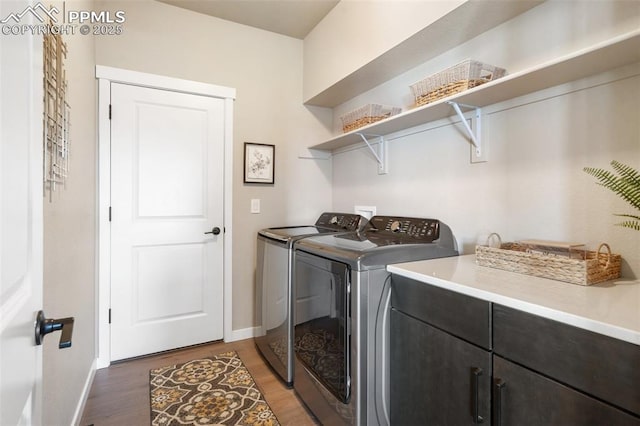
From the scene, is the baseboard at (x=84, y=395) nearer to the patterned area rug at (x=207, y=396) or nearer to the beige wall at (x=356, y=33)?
the patterned area rug at (x=207, y=396)

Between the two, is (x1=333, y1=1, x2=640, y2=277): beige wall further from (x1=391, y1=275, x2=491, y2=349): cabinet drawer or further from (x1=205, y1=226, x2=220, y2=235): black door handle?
(x1=205, y1=226, x2=220, y2=235): black door handle

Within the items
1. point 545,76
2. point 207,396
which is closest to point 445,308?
point 545,76

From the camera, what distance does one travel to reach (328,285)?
59.2 inches

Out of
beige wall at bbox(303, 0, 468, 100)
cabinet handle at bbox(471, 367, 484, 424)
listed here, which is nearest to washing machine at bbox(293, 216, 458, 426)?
cabinet handle at bbox(471, 367, 484, 424)

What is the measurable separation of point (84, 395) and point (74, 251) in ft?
2.89

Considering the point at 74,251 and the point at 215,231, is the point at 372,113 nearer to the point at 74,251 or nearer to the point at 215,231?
the point at 215,231

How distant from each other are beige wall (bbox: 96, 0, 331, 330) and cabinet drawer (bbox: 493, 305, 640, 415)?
2.11m

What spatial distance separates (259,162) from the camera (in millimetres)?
2686

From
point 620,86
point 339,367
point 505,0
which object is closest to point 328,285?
point 339,367

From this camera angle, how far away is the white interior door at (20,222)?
0.47 m

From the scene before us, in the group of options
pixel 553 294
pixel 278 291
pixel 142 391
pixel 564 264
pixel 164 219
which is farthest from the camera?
pixel 164 219

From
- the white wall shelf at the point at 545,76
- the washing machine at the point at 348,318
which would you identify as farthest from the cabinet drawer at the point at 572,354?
the white wall shelf at the point at 545,76

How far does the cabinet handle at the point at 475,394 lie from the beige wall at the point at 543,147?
27.6 inches

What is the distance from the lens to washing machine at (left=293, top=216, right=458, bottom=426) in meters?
1.29
